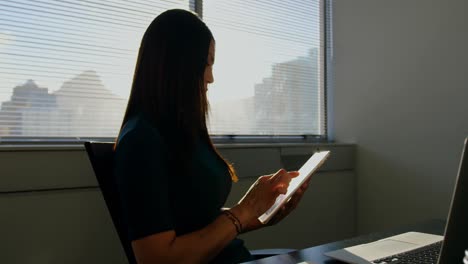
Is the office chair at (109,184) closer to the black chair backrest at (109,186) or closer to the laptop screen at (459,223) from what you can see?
the black chair backrest at (109,186)

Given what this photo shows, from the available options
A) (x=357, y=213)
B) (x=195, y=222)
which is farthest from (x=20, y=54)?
(x=357, y=213)

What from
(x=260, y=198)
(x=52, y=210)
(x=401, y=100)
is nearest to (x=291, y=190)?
(x=260, y=198)

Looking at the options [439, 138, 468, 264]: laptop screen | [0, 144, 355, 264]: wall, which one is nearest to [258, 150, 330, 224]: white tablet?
[439, 138, 468, 264]: laptop screen

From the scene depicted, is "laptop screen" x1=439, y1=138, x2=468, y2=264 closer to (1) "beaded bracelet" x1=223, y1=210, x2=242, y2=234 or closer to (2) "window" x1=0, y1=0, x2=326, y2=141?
(1) "beaded bracelet" x1=223, y1=210, x2=242, y2=234

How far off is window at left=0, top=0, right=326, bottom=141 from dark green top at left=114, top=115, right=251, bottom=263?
931 mm

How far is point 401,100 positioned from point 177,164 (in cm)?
172

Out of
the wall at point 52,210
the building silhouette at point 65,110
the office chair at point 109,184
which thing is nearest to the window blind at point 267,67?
the wall at point 52,210

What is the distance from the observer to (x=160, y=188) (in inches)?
36.6

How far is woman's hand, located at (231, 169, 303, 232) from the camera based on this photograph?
3.55 ft

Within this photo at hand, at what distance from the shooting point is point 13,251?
1.42 metres

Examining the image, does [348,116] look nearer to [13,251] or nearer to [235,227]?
[235,227]

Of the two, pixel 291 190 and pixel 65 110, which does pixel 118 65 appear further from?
pixel 291 190

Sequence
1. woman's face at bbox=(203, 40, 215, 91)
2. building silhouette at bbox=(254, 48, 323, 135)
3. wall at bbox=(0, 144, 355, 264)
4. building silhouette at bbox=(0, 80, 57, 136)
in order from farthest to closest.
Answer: building silhouette at bbox=(254, 48, 323, 135) → building silhouette at bbox=(0, 80, 57, 136) → wall at bbox=(0, 144, 355, 264) → woman's face at bbox=(203, 40, 215, 91)

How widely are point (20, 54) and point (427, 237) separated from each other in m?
1.69
